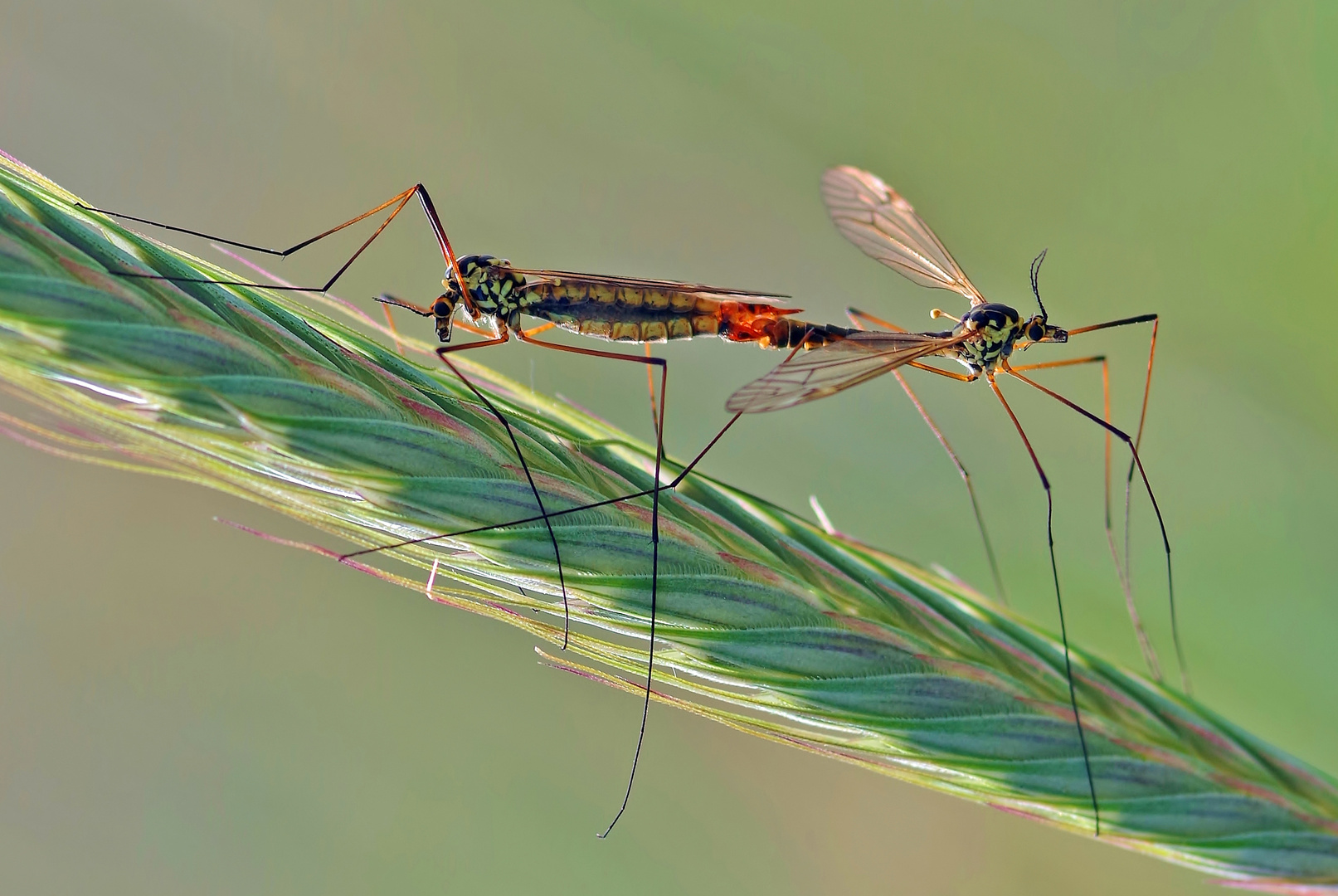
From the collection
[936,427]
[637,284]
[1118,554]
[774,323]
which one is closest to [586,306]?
[637,284]

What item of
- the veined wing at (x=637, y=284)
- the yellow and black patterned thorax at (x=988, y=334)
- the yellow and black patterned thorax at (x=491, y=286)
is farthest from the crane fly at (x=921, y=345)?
the yellow and black patterned thorax at (x=491, y=286)

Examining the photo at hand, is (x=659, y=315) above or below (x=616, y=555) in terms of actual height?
above

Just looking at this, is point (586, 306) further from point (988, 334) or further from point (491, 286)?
point (988, 334)

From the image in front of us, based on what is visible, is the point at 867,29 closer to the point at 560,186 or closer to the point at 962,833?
the point at 560,186

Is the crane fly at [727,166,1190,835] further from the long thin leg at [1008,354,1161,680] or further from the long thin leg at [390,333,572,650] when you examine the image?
the long thin leg at [390,333,572,650]

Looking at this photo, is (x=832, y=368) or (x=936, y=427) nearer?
(x=832, y=368)

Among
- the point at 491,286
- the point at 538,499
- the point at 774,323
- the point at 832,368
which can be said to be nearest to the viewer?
the point at 538,499

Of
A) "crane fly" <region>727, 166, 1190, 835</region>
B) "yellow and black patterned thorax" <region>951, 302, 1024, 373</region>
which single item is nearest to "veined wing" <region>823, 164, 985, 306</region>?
"crane fly" <region>727, 166, 1190, 835</region>
